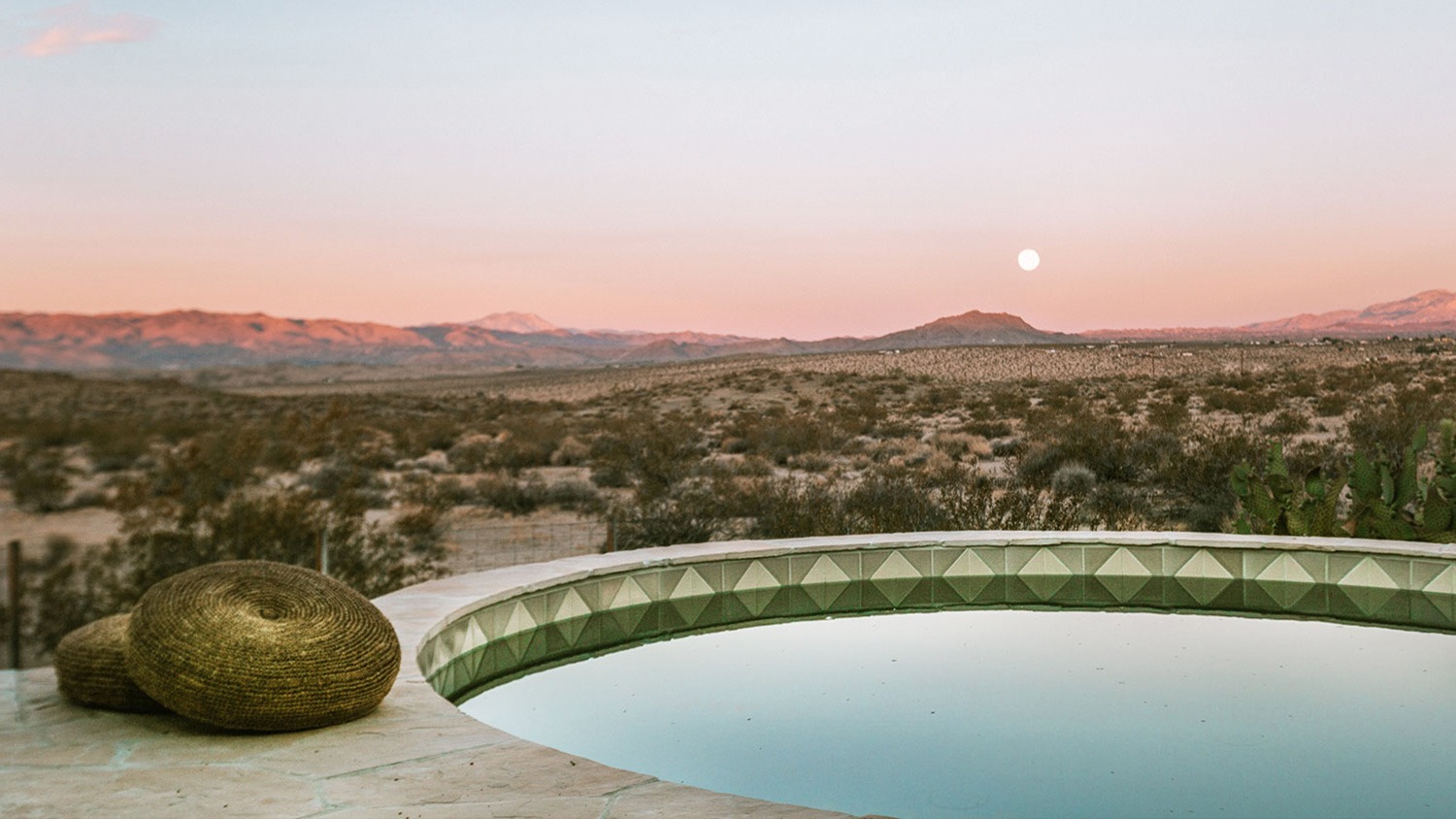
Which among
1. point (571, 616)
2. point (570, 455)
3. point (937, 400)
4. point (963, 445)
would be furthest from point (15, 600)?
point (937, 400)

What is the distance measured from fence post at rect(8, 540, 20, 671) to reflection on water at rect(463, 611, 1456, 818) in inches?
122

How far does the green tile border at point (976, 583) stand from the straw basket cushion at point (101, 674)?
3.13 meters

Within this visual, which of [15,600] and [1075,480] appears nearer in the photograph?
[15,600]

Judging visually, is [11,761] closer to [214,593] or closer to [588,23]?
[214,593]

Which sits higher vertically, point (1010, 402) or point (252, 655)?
point (252, 655)

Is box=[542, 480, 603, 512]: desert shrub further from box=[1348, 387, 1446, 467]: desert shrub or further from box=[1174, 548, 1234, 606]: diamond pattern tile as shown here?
box=[1348, 387, 1446, 467]: desert shrub

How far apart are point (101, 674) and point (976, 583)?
6.91 meters

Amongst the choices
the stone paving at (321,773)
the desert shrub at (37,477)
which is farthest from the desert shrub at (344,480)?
the stone paving at (321,773)

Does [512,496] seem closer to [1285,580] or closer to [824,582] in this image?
[824,582]

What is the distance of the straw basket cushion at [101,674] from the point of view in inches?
235

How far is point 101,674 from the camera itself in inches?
235

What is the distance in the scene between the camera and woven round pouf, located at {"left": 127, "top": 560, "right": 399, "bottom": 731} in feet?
18.2

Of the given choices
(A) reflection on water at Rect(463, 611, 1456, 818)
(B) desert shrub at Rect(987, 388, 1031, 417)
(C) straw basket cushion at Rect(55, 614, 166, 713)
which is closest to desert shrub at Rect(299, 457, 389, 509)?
(A) reflection on water at Rect(463, 611, 1456, 818)

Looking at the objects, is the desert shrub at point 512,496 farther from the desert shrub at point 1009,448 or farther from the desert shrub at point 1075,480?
the desert shrub at point 1009,448
